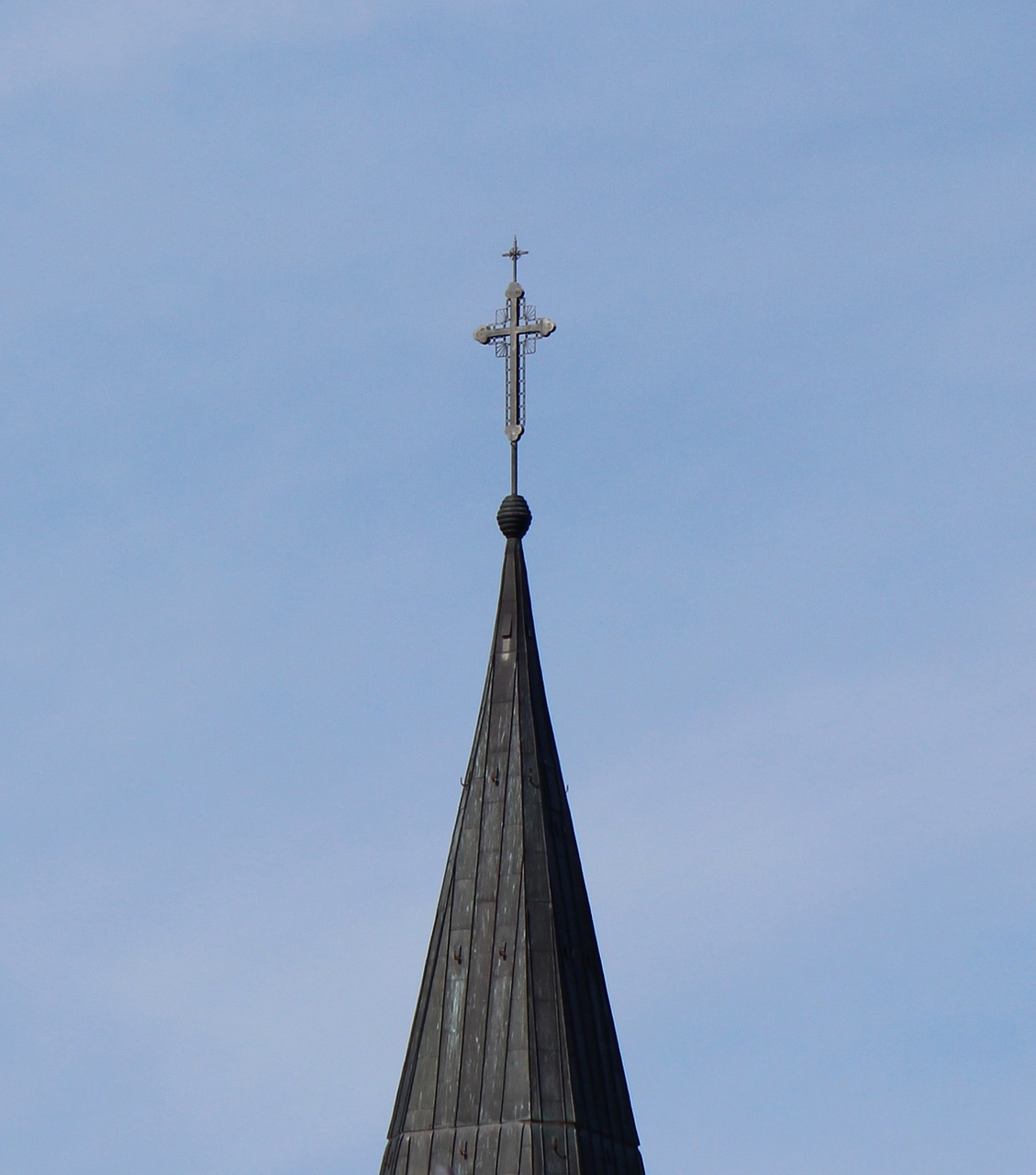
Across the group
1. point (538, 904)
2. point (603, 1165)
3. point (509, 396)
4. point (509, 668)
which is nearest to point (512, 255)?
point (509, 396)

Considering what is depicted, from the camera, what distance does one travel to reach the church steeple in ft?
163

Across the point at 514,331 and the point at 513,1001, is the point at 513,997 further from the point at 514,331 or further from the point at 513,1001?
the point at 514,331

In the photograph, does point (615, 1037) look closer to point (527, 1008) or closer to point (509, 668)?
point (527, 1008)

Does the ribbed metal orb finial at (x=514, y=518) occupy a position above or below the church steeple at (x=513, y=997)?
above

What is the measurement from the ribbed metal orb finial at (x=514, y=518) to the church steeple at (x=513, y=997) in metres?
1.92

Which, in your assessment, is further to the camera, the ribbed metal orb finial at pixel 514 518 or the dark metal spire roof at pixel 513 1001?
the ribbed metal orb finial at pixel 514 518

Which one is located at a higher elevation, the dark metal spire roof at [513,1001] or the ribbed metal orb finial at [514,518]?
the ribbed metal orb finial at [514,518]

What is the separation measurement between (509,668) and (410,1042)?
5.93 meters

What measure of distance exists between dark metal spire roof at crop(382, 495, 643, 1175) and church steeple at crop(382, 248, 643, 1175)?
2cm

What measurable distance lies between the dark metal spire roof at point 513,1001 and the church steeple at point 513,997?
18 mm

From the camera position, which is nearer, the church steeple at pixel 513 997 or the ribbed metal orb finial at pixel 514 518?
the church steeple at pixel 513 997

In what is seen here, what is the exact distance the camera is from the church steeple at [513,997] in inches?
1951

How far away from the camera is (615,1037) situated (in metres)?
51.3

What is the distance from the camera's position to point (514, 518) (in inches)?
2154
